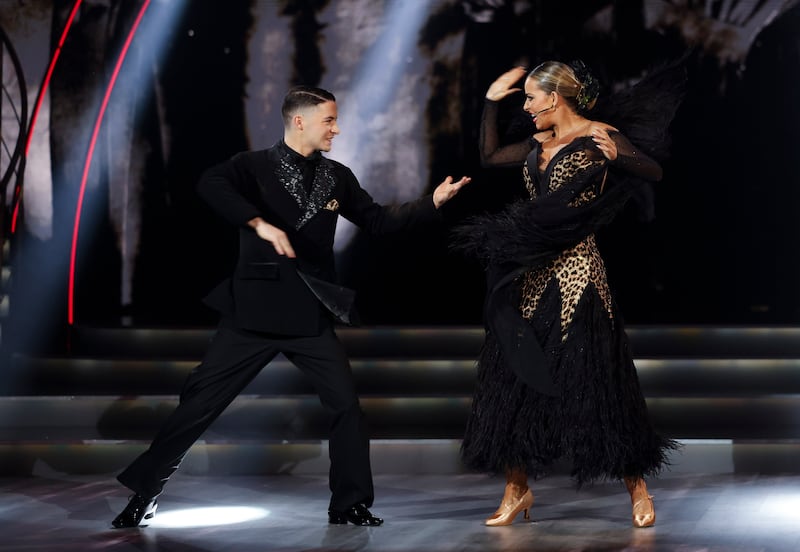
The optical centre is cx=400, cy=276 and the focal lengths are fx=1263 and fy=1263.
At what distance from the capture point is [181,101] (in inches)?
322

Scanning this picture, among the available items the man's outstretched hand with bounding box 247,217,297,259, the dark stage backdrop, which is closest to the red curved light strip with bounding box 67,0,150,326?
the dark stage backdrop

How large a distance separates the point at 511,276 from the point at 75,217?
4.10 metres

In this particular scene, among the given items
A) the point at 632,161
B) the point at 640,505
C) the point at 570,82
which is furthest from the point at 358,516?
the point at 570,82

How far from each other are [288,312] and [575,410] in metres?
0.99

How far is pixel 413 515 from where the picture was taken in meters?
4.46

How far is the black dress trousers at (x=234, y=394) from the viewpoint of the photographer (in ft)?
13.8

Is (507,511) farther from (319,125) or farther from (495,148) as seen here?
(319,125)

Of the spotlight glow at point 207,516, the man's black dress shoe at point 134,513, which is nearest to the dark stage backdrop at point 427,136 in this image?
the spotlight glow at point 207,516

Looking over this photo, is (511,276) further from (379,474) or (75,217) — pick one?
(75,217)

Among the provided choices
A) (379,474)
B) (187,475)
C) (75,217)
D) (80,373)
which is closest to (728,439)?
(379,474)

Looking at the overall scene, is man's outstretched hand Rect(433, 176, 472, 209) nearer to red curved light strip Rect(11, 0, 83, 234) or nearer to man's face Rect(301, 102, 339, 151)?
man's face Rect(301, 102, 339, 151)

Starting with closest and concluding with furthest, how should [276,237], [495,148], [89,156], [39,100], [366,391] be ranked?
[276,237], [495,148], [366,391], [39,100], [89,156]

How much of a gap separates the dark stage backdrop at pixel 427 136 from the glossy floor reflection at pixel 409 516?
306 centimetres

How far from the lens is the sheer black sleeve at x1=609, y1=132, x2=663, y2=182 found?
414cm
